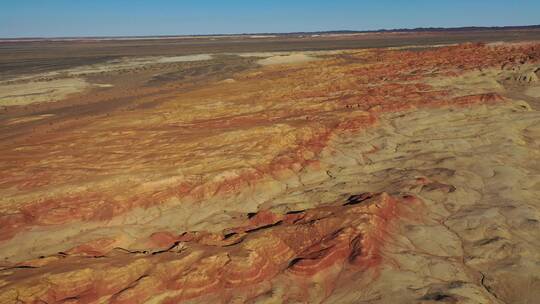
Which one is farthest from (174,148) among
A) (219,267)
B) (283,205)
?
(219,267)

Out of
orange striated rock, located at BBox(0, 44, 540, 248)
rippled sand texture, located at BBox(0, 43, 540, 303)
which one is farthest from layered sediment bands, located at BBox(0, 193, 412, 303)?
orange striated rock, located at BBox(0, 44, 540, 248)

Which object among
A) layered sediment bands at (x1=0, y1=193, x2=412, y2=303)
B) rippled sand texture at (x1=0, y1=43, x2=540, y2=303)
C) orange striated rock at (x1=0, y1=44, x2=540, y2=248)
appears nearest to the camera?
layered sediment bands at (x1=0, y1=193, x2=412, y2=303)

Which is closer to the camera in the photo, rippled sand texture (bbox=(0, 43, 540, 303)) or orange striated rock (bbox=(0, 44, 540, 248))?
rippled sand texture (bbox=(0, 43, 540, 303))

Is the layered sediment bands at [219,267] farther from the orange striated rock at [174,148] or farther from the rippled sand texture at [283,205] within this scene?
the orange striated rock at [174,148]

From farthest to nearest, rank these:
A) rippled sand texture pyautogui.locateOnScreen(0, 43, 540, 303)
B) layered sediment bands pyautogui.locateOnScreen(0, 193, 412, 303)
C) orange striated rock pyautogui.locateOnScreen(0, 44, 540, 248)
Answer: orange striated rock pyautogui.locateOnScreen(0, 44, 540, 248)
rippled sand texture pyautogui.locateOnScreen(0, 43, 540, 303)
layered sediment bands pyautogui.locateOnScreen(0, 193, 412, 303)

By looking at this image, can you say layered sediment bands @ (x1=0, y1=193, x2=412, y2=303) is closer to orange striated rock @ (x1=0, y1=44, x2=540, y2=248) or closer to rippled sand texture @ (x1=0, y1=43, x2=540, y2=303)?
rippled sand texture @ (x1=0, y1=43, x2=540, y2=303)

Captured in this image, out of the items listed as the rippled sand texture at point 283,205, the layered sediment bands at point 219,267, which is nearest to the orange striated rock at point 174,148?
the rippled sand texture at point 283,205

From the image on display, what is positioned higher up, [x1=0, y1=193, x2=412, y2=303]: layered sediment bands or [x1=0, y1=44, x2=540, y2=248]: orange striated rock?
[x1=0, y1=44, x2=540, y2=248]: orange striated rock
